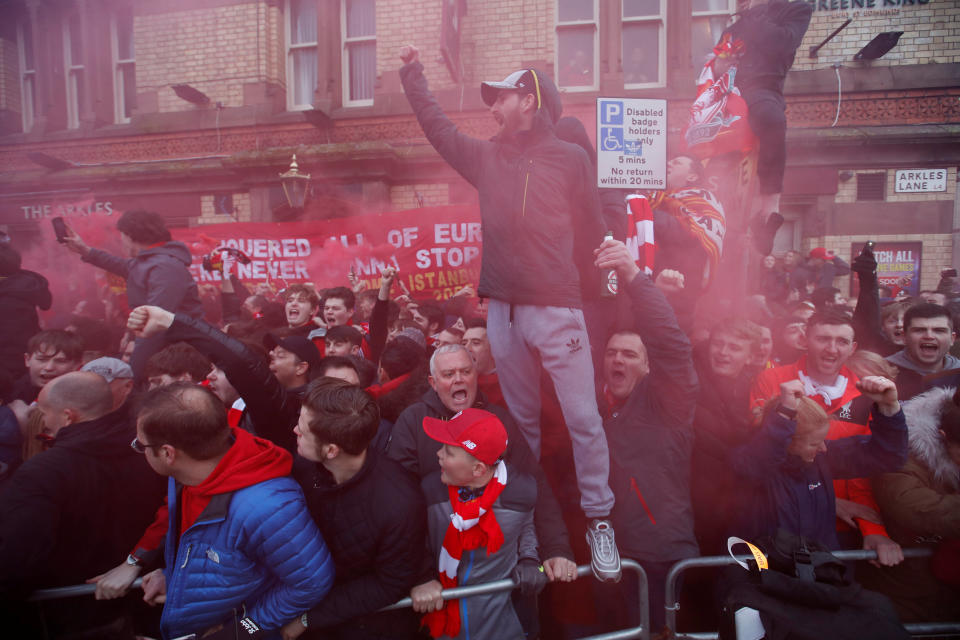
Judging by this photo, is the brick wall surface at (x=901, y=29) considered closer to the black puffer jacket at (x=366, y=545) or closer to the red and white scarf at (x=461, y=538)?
the red and white scarf at (x=461, y=538)

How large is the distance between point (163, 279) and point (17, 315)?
1.69 meters

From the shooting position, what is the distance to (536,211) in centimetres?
232

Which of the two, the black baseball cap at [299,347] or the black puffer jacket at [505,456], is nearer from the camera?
the black puffer jacket at [505,456]

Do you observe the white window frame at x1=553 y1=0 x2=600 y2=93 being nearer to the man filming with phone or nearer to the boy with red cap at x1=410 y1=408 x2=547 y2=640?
Result: the man filming with phone

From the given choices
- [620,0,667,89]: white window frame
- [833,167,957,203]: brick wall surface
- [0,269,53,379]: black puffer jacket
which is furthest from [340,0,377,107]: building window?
[833,167,957,203]: brick wall surface

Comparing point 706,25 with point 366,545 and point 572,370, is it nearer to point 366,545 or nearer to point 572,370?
point 572,370

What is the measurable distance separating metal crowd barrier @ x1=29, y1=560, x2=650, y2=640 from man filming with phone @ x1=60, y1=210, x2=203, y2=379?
5.13ft

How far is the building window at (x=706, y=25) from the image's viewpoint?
8.30 meters

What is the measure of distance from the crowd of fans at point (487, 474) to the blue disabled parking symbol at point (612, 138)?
1.27 metres

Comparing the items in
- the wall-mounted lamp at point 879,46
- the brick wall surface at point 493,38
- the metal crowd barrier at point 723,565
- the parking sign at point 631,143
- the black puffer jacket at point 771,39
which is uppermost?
the brick wall surface at point 493,38

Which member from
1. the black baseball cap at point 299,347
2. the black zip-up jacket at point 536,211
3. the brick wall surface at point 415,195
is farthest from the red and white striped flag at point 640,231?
the brick wall surface at point 415,195

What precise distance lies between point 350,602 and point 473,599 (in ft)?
1.73

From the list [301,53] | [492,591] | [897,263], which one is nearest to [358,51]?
[301,53]

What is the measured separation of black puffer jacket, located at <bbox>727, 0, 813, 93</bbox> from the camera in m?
4.04
